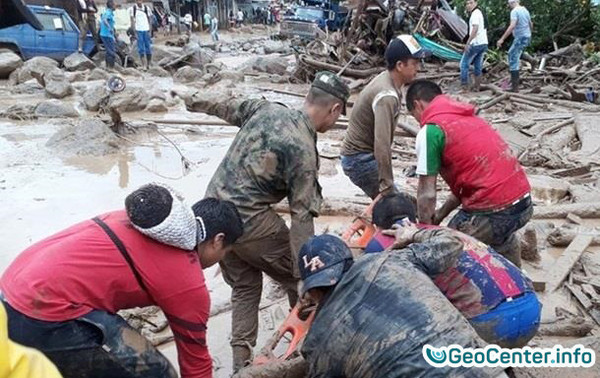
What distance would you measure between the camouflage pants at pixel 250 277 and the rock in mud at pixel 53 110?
31.8ft

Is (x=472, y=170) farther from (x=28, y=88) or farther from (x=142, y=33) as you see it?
(x=142, y=33)

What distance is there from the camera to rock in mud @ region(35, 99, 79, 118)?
1223 cm

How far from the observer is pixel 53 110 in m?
12.3

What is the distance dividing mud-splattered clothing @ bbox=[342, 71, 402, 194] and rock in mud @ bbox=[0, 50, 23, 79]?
1473 centimetres

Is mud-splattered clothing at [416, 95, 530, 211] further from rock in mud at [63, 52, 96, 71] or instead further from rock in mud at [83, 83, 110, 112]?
rock in mud at [63, 52, 96, 71]

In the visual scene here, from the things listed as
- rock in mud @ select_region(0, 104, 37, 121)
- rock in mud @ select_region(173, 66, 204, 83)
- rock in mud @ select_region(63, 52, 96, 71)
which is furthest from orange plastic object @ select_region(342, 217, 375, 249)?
rock in mud @ select_region(63, 52, 96, 71)

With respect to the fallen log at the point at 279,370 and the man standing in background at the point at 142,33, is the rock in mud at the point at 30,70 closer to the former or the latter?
the man standing in background at the point at 142,33

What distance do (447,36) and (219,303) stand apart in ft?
43.9

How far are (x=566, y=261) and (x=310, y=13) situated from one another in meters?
20.3

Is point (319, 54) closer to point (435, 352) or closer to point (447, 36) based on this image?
point (447, 36)

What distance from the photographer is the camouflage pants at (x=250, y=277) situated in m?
3.62

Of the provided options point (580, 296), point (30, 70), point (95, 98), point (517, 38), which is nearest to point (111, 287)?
point (580, 296)

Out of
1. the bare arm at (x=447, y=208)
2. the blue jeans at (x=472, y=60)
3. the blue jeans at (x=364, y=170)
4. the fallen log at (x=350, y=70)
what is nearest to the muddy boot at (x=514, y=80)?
the blue jeans at (x=472, y=60)

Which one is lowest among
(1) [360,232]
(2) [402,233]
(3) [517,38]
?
(1) [360,232]
